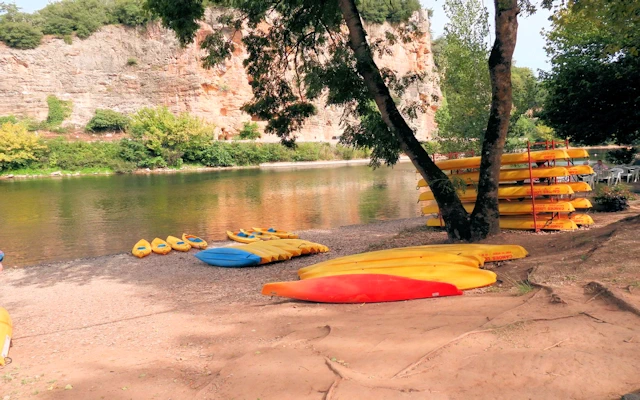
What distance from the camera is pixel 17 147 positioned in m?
40.7

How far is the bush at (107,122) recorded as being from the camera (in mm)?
47975

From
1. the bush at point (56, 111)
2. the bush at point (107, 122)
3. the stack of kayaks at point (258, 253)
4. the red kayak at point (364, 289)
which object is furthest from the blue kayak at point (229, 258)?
the bush at point (56, 111)

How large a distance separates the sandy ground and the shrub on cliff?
4106 centimetres

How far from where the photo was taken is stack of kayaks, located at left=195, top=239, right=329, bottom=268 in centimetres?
903

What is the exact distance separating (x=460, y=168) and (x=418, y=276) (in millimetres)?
4877

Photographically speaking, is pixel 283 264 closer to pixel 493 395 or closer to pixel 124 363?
pixel 124 363

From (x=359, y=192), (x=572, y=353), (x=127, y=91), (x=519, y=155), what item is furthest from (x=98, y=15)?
(x=572, y=353)

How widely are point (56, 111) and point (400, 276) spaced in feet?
169

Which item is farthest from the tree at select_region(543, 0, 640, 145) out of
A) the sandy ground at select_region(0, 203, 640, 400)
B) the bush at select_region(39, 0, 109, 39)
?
the bush at select_region(39, 0, 109, 39)

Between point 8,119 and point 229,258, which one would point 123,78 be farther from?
point 229,258

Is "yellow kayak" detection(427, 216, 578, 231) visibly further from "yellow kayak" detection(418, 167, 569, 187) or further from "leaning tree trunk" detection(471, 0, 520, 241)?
"leaning tree trunk" detection(471, 0, 520, 241)

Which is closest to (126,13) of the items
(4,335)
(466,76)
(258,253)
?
(466,76)

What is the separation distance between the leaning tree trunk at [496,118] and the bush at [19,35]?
5457 cm

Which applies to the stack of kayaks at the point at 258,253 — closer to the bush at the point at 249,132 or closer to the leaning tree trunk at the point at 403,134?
the leaning tree trunk at the point at 403,134
